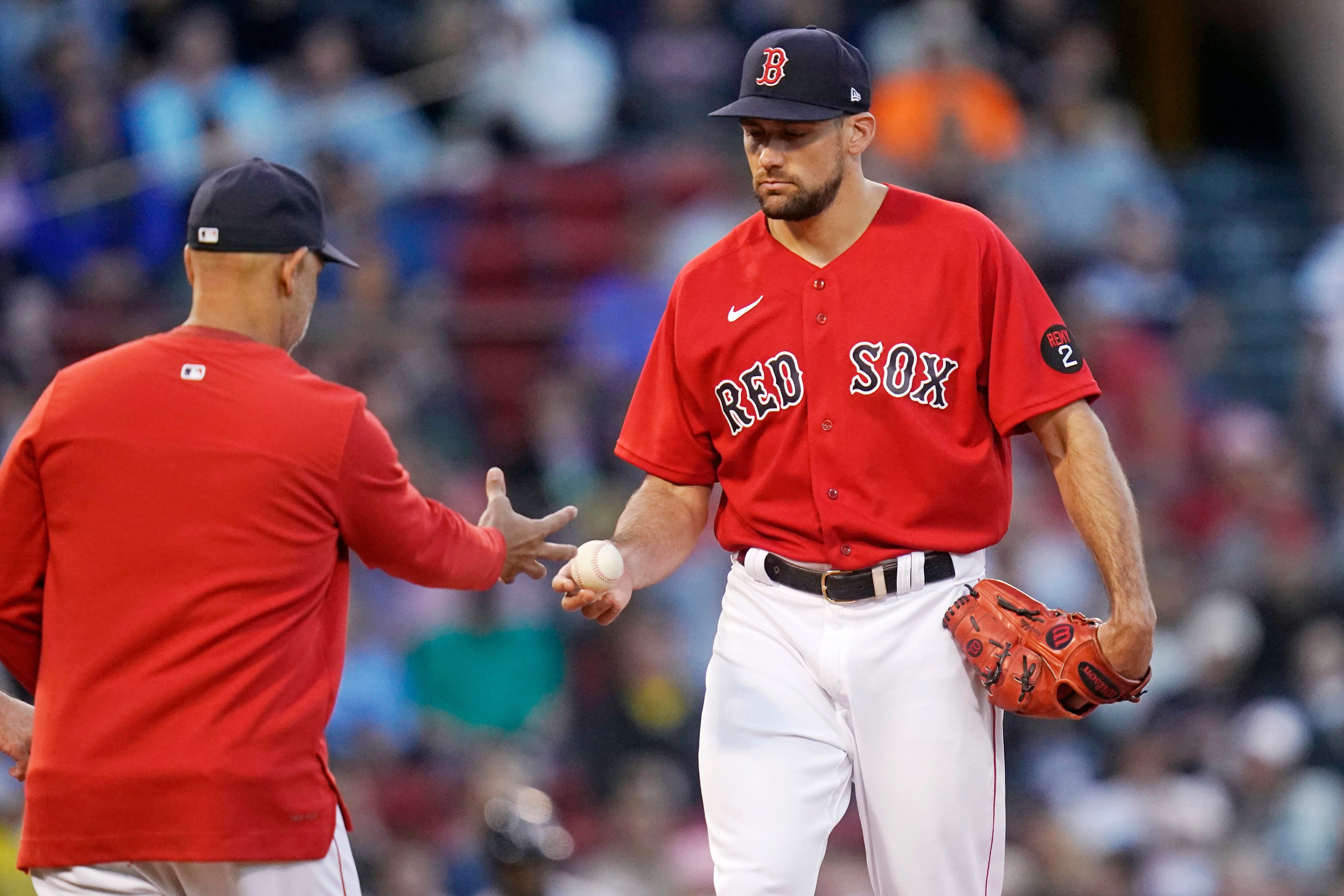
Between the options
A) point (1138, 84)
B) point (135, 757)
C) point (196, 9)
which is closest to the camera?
point (135, 757)

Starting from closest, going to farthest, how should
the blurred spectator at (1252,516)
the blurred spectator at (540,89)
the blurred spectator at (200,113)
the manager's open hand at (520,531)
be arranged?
the manager's open hand at (520,531) → the blurred spectator at (1252,516) → the blurred spectator at (200,113) → the blurred spectator at (540,89)

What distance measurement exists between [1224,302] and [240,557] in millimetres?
7703

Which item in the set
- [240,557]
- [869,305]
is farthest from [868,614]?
[240,557]

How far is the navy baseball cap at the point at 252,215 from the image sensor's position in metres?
3.43

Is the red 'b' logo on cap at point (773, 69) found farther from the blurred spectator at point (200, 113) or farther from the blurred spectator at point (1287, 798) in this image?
the blurred spectator at point (200, 113)

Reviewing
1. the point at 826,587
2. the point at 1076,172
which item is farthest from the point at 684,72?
the point at 826,587

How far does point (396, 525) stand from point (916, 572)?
1192 millimetres

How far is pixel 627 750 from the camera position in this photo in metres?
7.73

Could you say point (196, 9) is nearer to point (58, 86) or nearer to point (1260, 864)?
point (58, 86)

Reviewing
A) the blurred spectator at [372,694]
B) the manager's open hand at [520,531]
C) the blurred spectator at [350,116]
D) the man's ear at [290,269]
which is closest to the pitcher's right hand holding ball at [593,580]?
the manager's open hand at [520,531]

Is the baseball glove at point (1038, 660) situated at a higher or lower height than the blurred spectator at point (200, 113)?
lower

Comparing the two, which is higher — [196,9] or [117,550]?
[196,9]

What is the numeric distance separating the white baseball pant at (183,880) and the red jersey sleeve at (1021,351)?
183 centimetres

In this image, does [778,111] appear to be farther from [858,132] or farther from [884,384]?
[884,384]
